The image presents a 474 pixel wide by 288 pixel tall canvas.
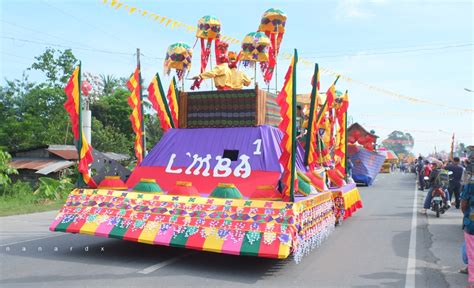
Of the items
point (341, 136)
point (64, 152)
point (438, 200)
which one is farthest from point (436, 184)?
point (64, 152)

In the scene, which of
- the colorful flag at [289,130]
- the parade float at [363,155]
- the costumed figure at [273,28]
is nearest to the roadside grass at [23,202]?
the costumed figure at [273,28]

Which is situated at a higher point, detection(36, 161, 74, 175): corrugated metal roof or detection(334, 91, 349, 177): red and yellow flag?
detection(334, 91, 349, 177): red and yellow flag

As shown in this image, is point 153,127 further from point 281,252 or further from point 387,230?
point 281,252

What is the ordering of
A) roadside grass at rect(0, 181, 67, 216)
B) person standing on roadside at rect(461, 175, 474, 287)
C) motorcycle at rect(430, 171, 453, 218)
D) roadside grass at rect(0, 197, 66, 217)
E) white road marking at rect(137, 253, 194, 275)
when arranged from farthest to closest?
roadside grass at rect(0, 181, 67, 216) < roadside grass at rect(0, 197, 66, 217) < motorcycle at rect(430, 171, 453, 218) < white road marking at rect(137, 253, 194, 275) < person standing on roadside at rect(461, 175, 474, 287)

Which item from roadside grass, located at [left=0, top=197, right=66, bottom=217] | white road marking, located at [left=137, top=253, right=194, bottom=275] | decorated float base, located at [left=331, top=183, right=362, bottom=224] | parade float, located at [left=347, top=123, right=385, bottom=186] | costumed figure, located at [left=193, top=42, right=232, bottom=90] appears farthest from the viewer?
parade float, located at [left=347, top=123, right=385, bottom=186]

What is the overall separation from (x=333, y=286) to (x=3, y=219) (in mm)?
8899

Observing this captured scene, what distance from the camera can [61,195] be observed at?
1555 cm

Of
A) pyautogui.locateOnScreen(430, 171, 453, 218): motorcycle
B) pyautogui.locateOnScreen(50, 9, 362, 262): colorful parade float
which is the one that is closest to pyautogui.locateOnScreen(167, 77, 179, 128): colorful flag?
pyautogui.locateOnScreen(50, 9, 362, 262): colorful parade float

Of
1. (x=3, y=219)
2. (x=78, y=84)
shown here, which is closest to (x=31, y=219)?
(x=3, y=219)

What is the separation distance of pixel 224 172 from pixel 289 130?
6.88 feet

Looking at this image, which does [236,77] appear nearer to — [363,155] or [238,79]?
[238,79]

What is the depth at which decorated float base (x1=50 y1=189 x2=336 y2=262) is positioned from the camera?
5652 millimetres

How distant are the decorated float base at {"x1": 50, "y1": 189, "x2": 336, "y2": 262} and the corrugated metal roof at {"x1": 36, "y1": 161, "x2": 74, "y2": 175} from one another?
10109mm

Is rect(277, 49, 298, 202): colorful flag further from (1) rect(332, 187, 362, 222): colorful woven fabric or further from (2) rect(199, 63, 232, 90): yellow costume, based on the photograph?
(1) rect(332, 187, 362, 222): colorful woven fabric
